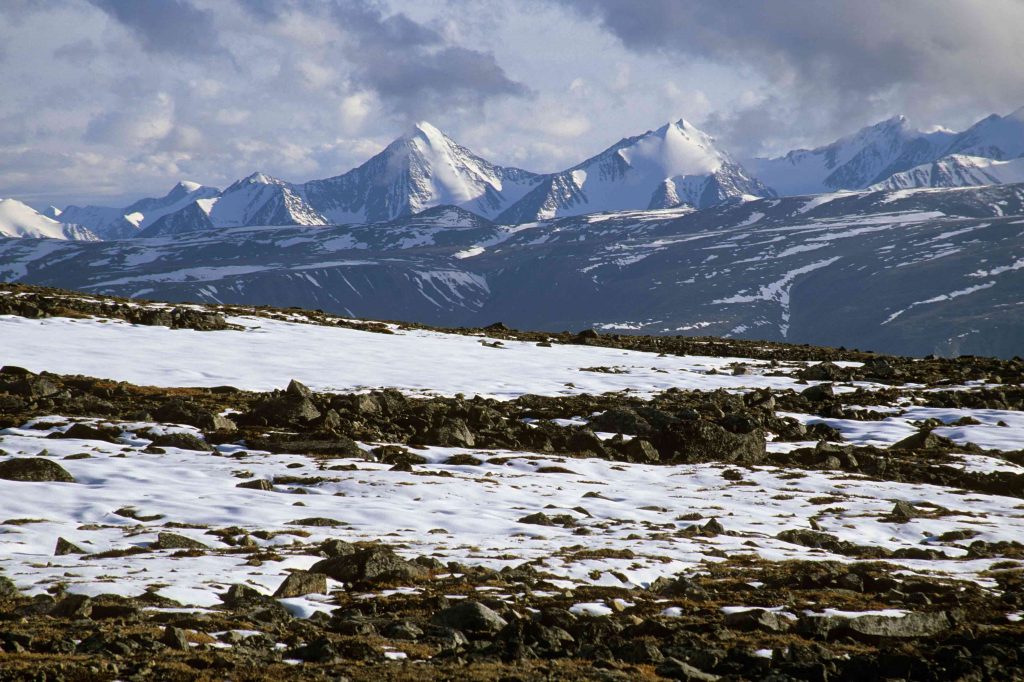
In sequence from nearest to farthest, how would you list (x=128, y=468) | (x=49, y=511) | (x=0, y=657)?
(x=0, y=657) < (x=49, y=511) < (x=128, y=468)

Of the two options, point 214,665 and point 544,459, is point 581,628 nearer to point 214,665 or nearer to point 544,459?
point 214,665

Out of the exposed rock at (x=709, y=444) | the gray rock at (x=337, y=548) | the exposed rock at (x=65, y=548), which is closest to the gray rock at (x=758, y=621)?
the gray rock at (x=337, y=548)

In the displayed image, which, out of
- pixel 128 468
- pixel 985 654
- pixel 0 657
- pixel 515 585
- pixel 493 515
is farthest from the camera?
pixel 128 468

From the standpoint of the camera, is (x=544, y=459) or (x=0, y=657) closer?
(x=0, y=657)

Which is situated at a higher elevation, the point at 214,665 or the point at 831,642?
the point at 214,665

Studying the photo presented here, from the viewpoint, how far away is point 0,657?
10.5 metres

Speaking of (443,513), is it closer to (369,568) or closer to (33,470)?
Answer: (369,568)

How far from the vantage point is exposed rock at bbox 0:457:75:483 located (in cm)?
2102

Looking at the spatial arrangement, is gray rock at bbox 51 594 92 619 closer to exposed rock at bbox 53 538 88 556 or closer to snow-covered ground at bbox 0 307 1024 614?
snow-covered ground at bbox 0 307 1024 614

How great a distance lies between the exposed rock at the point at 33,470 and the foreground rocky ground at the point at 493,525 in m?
0.06

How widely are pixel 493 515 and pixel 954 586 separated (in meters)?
9.54

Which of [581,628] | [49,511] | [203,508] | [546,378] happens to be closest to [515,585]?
[581,628]

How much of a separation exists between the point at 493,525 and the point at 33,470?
405 inches

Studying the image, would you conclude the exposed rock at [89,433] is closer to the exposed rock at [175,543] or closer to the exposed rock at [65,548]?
the exposed rock at [175,543]
